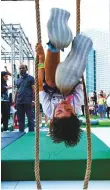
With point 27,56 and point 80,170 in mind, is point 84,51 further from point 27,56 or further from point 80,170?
point 27,56

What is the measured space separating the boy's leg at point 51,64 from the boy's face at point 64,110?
0.14m

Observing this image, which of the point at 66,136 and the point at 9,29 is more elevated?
the point at 9,29

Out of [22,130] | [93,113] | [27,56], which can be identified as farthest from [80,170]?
[93,113]

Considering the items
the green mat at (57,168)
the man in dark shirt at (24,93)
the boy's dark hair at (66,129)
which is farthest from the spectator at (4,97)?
the boy's dark hair at (66,129)

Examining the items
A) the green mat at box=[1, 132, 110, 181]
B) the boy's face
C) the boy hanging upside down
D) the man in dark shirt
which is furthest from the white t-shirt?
the man in dark shirt

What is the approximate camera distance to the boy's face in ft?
5.62

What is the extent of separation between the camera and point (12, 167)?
2.52 m

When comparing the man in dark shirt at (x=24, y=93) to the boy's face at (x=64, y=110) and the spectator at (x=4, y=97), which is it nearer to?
the spectator at (x=4, y=97)

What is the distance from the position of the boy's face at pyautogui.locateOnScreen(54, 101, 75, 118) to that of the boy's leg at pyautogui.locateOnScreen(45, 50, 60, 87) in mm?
140

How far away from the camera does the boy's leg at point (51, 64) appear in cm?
158

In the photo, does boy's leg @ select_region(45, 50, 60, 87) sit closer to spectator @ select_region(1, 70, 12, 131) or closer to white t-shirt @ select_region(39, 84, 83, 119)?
white t-shirt @ select_region(39, 84, 83, 119)

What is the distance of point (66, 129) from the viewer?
1.76 meters

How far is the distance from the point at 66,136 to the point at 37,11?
69 centimetres

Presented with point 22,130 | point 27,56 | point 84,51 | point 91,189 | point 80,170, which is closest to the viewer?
point 84,51
